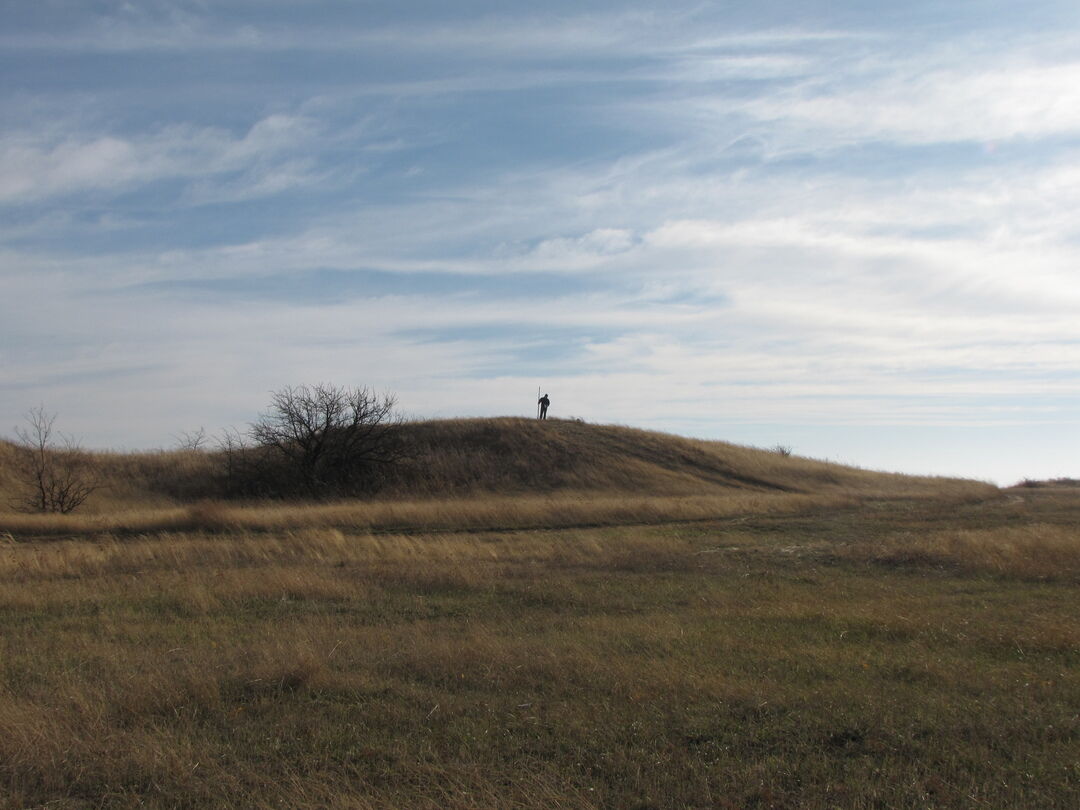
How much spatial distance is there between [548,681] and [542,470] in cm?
3354

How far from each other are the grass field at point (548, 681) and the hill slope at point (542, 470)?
2179cm

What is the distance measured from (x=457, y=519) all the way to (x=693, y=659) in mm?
18640

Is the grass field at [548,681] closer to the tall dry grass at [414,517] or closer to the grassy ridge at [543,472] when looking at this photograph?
the tall dry grass at [414,517]

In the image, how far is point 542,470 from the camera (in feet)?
135

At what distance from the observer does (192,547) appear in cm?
1873

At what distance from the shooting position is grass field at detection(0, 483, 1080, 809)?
5453 mm

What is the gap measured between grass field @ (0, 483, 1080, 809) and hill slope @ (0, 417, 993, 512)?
21.8m

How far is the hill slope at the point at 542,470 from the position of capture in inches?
1508

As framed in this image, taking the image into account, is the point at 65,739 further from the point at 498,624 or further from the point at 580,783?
the point at 498,624

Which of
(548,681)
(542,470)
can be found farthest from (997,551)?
(542,470)

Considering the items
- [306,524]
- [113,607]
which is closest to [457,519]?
[306,524]

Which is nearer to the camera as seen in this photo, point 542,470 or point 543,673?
point 543,673

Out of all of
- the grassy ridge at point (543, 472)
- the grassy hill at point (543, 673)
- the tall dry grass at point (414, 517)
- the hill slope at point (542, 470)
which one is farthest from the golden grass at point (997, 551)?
the hill slope at point (542, 470)

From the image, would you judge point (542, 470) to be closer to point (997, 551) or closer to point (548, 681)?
point (997, 551)
